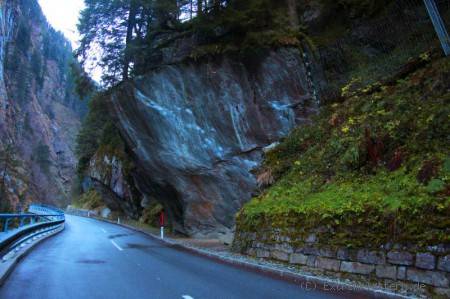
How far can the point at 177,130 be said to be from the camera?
846 inches

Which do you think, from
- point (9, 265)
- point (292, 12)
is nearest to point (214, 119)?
point (292, 12)

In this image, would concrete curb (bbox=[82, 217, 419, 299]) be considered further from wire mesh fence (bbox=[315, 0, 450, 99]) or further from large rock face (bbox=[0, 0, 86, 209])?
large rock face (bbox=[0, 0, 86, 209])

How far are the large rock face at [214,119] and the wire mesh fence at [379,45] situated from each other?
5.15 feet

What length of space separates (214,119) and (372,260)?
545 inches

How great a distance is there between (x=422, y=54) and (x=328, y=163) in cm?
470

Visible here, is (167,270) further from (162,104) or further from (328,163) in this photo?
(162,104)

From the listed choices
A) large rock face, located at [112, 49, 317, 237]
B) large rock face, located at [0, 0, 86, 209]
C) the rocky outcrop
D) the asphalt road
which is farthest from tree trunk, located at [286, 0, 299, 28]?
large rock face, located at [0, 0, 86, 209]

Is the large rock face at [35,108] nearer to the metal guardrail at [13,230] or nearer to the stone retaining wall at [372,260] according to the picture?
the metal guardrail at [13,230]

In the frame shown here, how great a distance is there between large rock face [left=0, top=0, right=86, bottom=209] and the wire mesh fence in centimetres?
3722

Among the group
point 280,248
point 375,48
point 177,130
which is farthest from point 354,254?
point 177,130

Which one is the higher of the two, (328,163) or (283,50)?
(283,50)

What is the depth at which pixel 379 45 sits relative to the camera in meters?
18.2

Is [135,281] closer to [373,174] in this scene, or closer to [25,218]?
[373,174]

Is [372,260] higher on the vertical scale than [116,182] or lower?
lower
